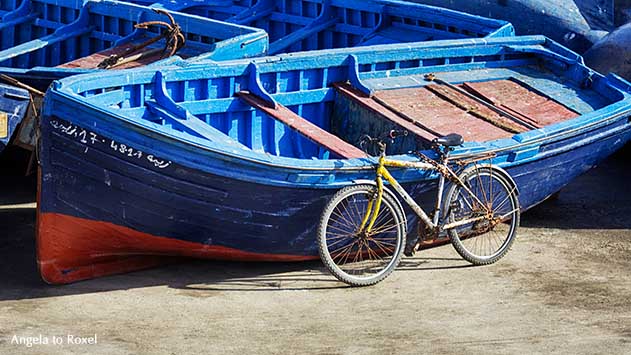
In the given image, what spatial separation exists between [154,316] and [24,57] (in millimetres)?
5771

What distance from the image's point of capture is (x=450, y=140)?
9.52m

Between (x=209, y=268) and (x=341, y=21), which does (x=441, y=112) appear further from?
(x=341, y=21)

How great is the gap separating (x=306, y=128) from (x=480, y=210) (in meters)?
1.54

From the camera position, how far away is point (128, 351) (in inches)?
308

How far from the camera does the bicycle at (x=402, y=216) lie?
9.23 metres

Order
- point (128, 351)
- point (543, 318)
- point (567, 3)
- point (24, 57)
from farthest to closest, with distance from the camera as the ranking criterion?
point (567, 3) < point (24, 57) < point (543, 318) < point (128, 351)

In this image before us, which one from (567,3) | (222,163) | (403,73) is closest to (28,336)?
(222,163)

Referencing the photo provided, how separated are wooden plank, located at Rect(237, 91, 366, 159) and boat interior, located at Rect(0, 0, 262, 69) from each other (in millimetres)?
1456

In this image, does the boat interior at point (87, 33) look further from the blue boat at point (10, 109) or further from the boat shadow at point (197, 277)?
the boat shadow at point (197, 277)

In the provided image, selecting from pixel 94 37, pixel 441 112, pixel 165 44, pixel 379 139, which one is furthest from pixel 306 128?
pixel 94 37

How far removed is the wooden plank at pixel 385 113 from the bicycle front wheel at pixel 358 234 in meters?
0.96

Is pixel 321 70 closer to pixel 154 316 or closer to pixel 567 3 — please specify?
pixel 154 316

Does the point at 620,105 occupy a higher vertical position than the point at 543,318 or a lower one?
higher

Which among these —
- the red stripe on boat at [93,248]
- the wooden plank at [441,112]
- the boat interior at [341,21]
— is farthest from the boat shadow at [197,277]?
the boat interior at [341,21]
